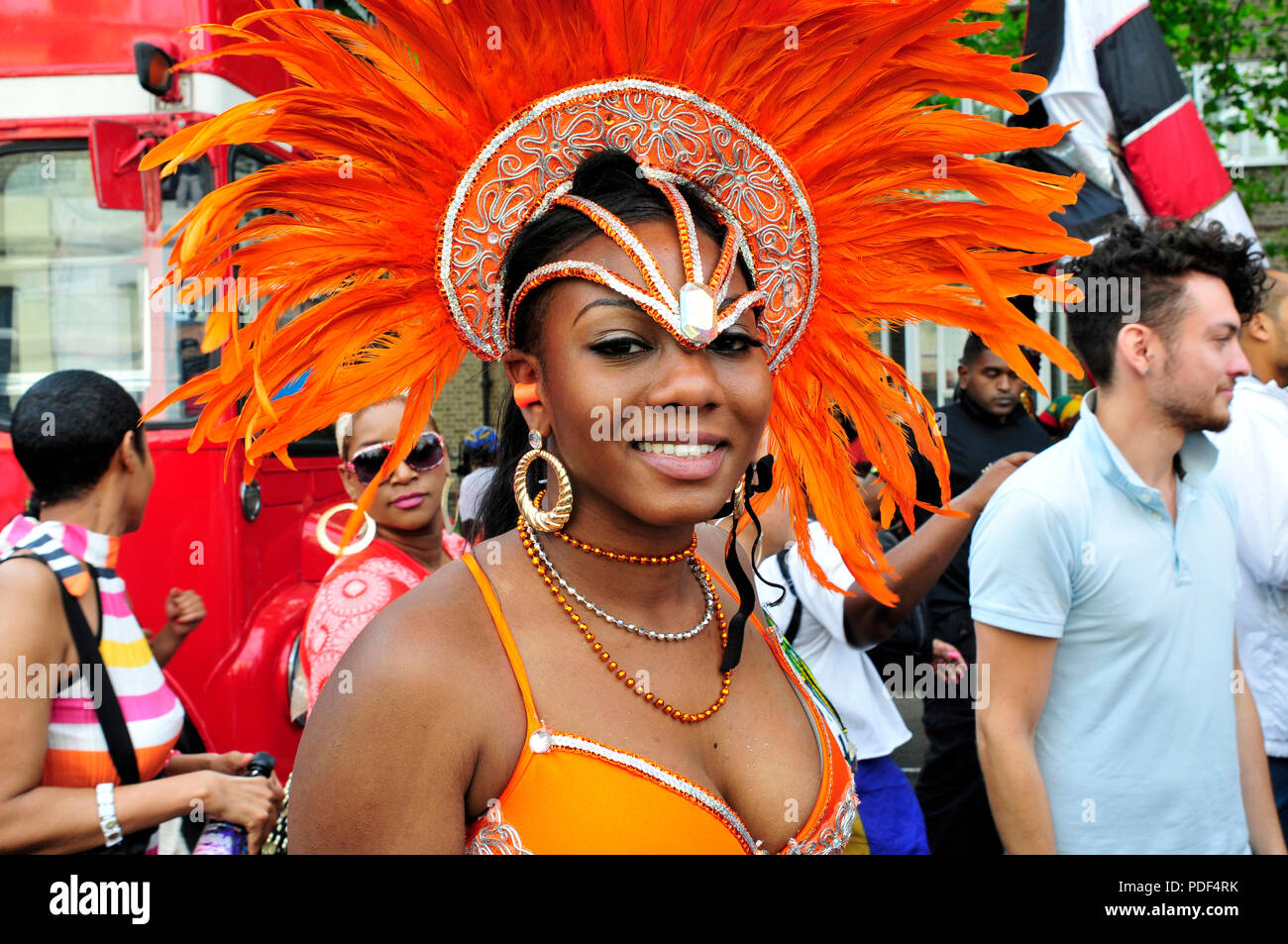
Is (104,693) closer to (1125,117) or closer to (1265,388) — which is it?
(1265,388)

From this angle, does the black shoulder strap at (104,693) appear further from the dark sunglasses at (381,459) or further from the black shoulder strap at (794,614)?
the black shoulder strap at (794,614)

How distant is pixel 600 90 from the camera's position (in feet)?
5.78

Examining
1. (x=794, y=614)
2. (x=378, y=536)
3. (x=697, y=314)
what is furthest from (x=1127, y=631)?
(x=378, y=536)

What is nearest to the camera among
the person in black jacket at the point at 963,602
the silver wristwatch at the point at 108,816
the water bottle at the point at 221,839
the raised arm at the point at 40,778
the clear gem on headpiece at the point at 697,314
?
the clear gem on headpiece at the point at 697,314

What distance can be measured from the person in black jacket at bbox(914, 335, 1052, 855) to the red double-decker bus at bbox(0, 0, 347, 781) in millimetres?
2620

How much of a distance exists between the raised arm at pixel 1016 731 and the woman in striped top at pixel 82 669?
5.87ft

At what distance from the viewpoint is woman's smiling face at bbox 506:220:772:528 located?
163 cm

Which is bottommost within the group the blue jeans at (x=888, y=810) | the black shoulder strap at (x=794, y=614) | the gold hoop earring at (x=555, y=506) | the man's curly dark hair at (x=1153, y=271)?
the blue jeans at (x=888, y=810)

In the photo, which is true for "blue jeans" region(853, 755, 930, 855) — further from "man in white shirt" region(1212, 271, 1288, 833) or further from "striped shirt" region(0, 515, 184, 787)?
"striped shirt" region(0, 515, 184, 787)

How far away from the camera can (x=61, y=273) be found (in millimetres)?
4352

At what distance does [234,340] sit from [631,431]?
2.19 ft

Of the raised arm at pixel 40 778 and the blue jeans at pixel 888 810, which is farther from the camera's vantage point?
the blue jeans at pixel 888 810

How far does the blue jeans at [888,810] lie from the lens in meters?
3.44

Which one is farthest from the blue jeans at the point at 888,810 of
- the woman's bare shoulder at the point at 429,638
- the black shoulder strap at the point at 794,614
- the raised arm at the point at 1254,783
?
the woman's bare shoulder at the point at 429,638
